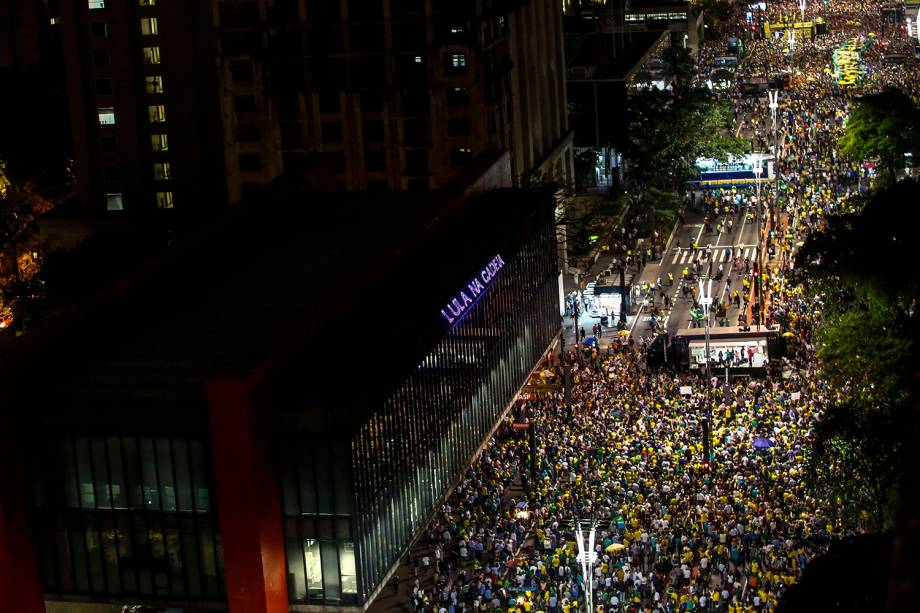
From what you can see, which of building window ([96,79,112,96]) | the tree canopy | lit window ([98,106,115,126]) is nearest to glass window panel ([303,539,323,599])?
building window ([96,79,112,96])

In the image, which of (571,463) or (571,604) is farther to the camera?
(571,463)

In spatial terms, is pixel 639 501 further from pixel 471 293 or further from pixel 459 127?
pixel 459 127

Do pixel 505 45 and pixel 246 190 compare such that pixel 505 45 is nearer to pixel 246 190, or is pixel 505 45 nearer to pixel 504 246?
pixel 246 190

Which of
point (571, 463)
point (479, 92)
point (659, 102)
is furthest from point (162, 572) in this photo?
point (659, 102)

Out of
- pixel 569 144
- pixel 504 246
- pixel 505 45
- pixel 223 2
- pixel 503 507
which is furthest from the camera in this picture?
pixel 569 144

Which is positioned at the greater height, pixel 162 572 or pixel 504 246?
pixel 504 246

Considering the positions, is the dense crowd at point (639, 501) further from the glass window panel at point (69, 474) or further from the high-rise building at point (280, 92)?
the high-rise building at point (280, 92)

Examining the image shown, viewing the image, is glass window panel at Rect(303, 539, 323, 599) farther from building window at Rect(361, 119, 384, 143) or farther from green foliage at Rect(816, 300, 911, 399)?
building window at Rect(361, 119, 384, 143)
